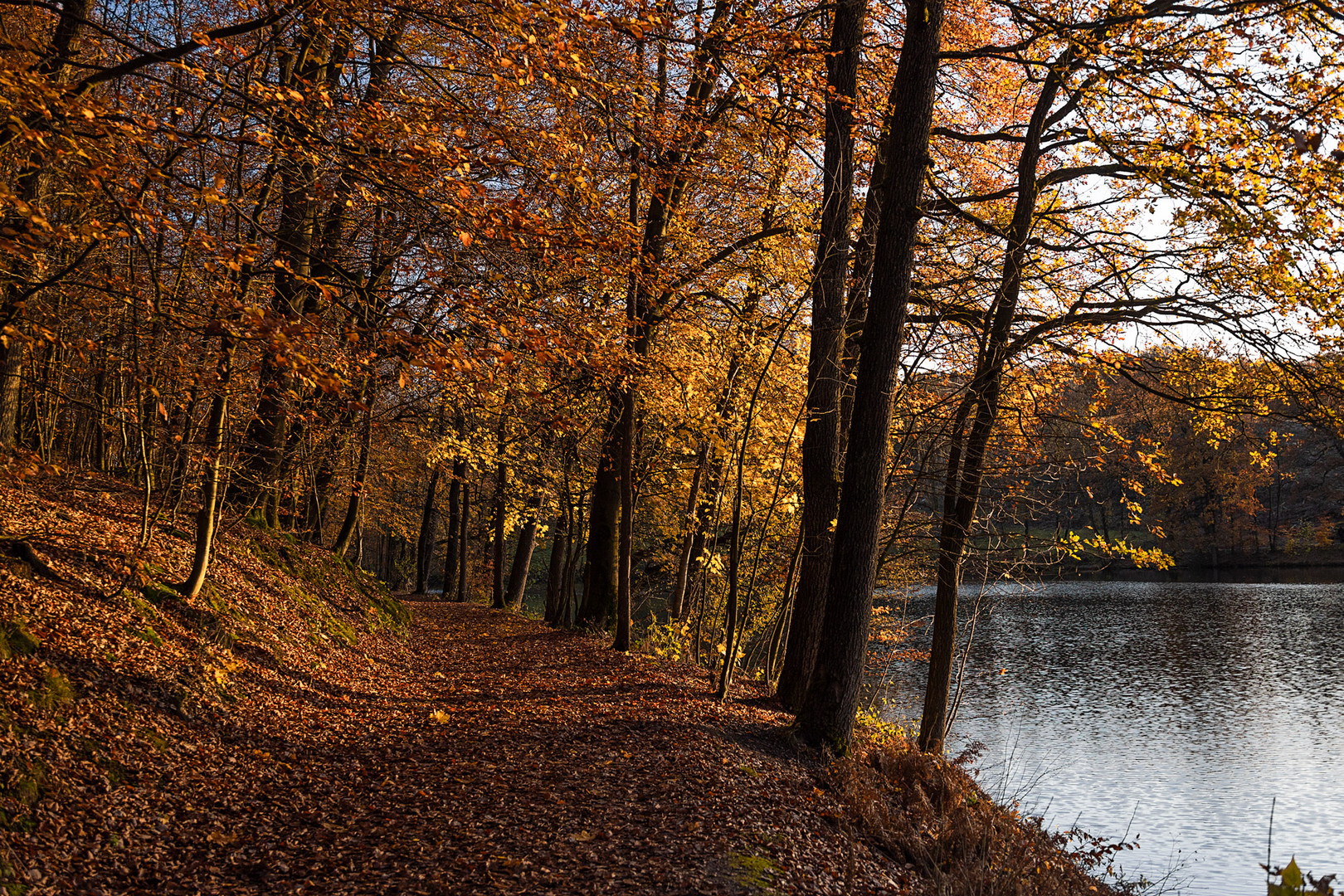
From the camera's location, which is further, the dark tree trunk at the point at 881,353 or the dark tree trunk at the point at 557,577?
the dark tree trunk at the point at 557,577

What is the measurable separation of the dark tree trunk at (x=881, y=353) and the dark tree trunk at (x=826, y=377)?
4.39 ft

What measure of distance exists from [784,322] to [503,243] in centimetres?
330

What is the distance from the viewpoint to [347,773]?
236 inches

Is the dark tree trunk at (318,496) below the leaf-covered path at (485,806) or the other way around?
the other way around

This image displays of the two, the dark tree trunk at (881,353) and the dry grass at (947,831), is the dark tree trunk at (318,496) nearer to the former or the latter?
the dark tree trunk at (881,353)

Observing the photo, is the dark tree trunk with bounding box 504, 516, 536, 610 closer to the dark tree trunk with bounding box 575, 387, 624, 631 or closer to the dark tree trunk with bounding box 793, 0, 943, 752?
the dark tree trunk with bounding box 575, 387, 624, 631

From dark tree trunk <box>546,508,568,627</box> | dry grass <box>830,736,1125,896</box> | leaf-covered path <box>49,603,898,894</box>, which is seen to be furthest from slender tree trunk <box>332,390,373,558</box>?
dry grass <box>830,736,1125,896</box>

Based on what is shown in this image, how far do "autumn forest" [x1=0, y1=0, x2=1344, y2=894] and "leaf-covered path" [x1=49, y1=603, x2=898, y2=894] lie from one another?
247 millimetres

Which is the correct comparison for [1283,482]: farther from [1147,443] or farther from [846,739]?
[846,739]

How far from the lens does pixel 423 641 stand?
13609 mm

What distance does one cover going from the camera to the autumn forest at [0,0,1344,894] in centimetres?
581

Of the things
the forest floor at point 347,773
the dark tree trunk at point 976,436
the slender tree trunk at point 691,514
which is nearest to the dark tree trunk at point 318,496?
the forest floor at point 347,773

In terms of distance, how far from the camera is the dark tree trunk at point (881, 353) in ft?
23.2

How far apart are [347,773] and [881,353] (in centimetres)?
544
